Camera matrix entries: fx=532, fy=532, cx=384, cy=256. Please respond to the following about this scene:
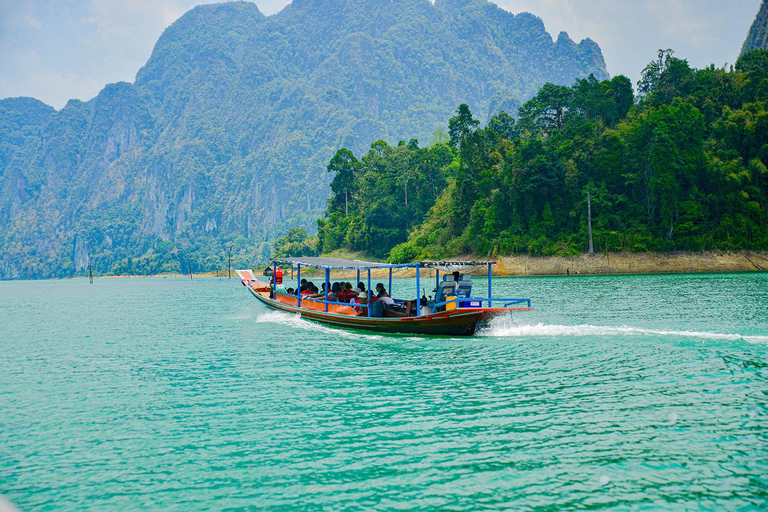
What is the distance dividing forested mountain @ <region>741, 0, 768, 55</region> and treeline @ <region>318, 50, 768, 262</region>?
58647 millimetres

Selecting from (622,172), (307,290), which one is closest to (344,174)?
(622,172)

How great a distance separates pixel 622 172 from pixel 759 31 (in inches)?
3343

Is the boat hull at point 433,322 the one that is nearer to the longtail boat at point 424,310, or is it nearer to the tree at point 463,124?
the longtail boat at point 424,310

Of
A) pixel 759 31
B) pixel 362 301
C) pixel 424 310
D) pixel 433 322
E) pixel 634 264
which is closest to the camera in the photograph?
pixel 433 322

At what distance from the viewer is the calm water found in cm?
696

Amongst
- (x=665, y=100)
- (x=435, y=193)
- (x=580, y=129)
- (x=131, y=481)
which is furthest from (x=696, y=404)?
(x=435, y=193)

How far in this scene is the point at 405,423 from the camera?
9.59 m

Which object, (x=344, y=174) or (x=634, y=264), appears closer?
(x=634, y=264)

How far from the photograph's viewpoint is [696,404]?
1021 centimetres

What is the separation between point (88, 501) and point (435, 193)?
3585 inches

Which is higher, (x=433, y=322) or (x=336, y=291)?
(x=336, y=291)

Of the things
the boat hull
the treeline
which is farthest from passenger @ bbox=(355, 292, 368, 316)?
the treeline

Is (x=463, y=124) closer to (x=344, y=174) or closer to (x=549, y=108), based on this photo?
(x=549, y=108)

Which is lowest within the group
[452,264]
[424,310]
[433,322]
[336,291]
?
[433,322]
